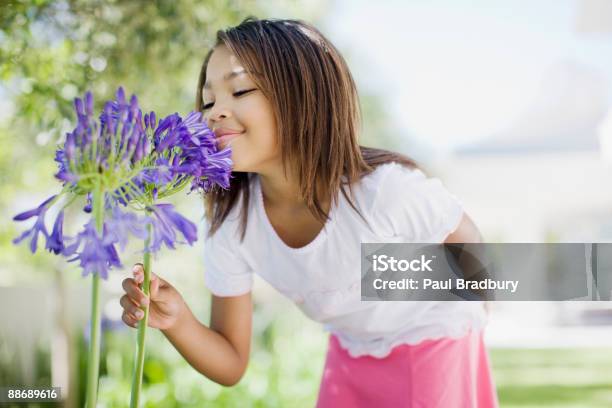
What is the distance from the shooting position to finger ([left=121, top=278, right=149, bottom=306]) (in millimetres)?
1102

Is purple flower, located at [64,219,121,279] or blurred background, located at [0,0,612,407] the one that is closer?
purple flower, located at [64,219,121,279]

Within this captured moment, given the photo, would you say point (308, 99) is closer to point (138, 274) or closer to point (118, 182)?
point (138, 274)

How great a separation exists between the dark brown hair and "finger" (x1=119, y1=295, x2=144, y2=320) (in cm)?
38

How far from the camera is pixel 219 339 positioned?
5.43 ft

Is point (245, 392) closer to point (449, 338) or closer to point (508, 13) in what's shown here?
point (449, 338)

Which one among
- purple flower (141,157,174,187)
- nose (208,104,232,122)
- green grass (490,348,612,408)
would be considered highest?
nose (208,104,232,122)

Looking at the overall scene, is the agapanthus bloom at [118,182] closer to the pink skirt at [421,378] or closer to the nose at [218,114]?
the nose at [218,114]

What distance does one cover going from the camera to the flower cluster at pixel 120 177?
0.92 m

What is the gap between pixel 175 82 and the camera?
348 centimetres

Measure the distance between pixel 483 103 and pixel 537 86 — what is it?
198 cm

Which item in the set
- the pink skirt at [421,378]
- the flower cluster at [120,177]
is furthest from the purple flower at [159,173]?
the pink skirt at [421,378]

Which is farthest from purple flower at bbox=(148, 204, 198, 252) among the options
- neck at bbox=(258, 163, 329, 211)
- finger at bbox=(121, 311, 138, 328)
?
neck at bbox=(258, 163, 329, 211)

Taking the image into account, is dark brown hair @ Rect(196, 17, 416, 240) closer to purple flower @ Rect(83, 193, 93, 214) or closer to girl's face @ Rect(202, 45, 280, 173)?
girl's face @ Rect(202, 45, 280, 173)

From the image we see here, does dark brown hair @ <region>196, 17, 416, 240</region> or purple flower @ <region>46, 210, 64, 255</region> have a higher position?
dark brown hair @ <region>196, 17, 416, 240</region>
